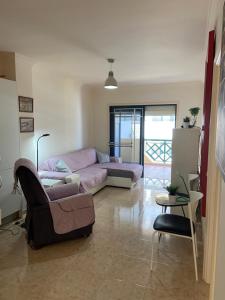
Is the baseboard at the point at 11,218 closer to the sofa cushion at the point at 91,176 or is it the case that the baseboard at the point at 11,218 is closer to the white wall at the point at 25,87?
the white wall at the point at 25,87

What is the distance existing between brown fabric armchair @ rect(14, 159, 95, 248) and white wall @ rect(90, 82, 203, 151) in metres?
3.72

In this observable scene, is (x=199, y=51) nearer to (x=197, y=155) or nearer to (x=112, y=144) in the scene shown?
(x=197, y=155)

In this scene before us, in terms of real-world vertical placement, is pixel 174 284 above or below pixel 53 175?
below

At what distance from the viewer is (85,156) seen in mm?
5320

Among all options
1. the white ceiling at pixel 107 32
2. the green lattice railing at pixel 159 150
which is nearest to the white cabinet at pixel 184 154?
the white ceiling at pixel 107 32

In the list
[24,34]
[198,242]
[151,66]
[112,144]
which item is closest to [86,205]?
[198,242]

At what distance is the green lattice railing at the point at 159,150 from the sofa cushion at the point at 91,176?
2832mm

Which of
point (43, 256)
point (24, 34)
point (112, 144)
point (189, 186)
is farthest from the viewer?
point (112, 144)

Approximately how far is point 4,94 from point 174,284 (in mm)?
2970

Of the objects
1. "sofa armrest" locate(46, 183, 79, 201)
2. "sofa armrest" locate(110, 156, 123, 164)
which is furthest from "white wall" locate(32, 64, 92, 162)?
"sofa armrest" locate(46, 183, 79, 201)

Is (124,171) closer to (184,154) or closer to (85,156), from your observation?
(85,156)

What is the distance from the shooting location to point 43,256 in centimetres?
242

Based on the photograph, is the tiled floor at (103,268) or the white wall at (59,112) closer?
the tiled floor at (103,268)

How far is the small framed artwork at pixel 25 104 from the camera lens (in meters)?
3.45
